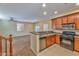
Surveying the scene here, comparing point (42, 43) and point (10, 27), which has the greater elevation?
point (10, 27)

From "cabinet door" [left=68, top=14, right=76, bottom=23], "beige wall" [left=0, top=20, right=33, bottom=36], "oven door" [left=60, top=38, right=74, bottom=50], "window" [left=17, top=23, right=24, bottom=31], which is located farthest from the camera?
"cabinet door" [left=68, top=14, right=76, bottom=23]

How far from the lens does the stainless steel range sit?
2896mm

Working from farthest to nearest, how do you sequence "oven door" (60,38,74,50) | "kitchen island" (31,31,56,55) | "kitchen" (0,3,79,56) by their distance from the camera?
"oven door" (60,38,74,50) < "kitchen island" (31,31,56,55) < "kitchen" (0,3,79,56)

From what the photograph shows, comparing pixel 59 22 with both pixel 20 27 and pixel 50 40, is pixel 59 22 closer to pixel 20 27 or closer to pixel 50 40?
pixel 50 40

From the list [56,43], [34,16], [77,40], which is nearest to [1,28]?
[34,16]

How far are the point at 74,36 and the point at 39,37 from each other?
1.10 m

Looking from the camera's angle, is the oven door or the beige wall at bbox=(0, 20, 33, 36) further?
the oven door

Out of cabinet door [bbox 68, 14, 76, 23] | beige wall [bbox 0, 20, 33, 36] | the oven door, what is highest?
cabinet door [bbox 68, 14, 76, 23]

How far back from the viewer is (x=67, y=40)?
→ 9.95 ft

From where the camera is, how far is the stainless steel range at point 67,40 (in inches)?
114

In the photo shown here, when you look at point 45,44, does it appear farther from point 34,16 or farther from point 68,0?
point 68,0

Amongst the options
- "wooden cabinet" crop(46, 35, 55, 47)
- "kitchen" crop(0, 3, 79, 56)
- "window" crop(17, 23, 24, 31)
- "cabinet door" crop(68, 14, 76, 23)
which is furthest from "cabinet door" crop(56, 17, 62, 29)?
"window" crop(17, 23, 24, 31)

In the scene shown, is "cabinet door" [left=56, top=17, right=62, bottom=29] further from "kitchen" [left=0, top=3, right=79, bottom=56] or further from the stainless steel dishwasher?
the stainless steel dishwasher

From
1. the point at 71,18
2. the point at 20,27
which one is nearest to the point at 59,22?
the point at 71,18
